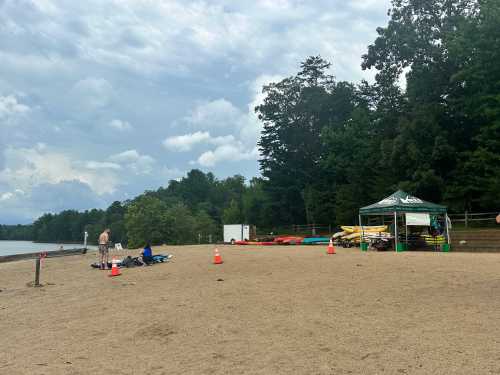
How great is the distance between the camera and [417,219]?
80.3 feet

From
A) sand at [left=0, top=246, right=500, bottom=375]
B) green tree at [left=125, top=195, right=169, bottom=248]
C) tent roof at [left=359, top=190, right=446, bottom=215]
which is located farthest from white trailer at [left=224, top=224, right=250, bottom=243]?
sand at [left=0, top=246, right=500, bottom=375]

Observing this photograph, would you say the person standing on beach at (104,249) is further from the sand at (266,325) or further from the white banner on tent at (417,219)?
the white banner on tent at (417,219)

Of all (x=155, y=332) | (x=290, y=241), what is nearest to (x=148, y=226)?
(x=290, y=241)

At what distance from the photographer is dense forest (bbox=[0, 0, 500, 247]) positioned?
33.9 meters

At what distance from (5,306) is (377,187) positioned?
37.8 m

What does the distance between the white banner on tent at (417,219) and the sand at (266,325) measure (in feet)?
33.7

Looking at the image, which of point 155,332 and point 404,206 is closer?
point 155,332

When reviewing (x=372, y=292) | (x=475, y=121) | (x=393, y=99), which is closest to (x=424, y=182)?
(x=475, y=121)

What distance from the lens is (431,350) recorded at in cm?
650

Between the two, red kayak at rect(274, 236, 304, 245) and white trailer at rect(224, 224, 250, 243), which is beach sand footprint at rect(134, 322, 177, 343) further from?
white trailer at rect(224, 224, 250, 243)

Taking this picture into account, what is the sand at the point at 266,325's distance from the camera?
6.33 meters

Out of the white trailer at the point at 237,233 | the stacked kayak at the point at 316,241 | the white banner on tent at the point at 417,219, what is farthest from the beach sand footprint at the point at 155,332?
the white trailer at the point at 237,233

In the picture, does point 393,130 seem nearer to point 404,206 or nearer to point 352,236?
point 352,236

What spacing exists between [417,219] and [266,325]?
1840 cm
